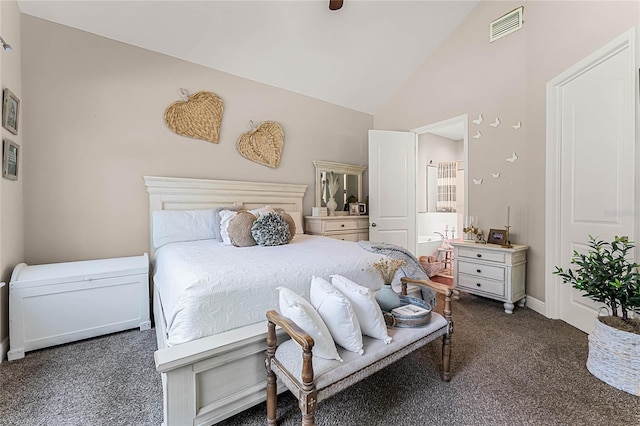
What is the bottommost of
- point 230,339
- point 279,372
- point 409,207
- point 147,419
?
point 147,419

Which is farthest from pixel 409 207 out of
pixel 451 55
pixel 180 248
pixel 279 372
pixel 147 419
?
pixel 147 419

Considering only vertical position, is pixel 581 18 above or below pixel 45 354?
above

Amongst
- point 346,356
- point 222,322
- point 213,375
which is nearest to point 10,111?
point 222,322

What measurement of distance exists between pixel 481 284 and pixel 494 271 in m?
0.21

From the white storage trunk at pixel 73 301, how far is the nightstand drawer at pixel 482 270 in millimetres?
3167

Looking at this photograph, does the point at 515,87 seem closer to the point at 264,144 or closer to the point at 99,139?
the point at 264,144

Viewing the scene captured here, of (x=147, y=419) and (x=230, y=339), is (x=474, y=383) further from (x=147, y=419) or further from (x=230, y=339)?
(x=147, y=419)

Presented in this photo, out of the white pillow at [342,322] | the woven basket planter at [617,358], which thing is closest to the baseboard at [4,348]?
the white pillow at [342,322]

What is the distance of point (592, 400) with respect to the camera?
1528 mm

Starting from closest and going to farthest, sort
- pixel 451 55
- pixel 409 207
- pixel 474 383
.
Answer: pixel 474 383, pixel 451 55, pixel 409 207

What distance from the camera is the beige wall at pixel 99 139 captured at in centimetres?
239

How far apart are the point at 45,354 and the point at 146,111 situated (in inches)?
86.7

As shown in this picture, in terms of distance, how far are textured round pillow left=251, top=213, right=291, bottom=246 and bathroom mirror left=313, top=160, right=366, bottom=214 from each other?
5.46ft

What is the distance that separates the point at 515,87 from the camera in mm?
2947
